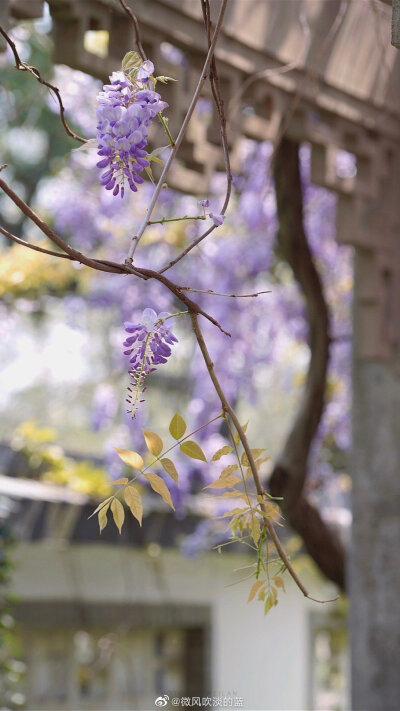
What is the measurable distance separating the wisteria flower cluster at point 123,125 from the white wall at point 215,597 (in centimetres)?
330

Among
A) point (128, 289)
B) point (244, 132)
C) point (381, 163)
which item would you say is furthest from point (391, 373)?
point (128, 289)

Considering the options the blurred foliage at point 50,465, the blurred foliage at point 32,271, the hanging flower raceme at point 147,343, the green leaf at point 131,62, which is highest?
the blurred foliage at point 32,271

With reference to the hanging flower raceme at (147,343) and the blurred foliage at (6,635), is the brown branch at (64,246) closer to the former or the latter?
the hanging flower raceme at (147,343)

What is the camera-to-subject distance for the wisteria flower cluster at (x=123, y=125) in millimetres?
870

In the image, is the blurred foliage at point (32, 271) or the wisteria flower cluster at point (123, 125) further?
the blurred foliage at point (32, 271)

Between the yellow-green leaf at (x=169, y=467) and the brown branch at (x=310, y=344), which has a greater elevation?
the brown branch at (x=310, y=344)

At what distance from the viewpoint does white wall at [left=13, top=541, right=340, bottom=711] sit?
423cm

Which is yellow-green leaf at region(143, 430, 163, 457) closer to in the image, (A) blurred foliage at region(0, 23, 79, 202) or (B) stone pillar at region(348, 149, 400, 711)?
(B) stone pillar at region(348, 149, 400, 711)

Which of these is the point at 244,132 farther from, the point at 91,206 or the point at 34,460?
the point at 91,206

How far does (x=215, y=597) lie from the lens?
193 inches

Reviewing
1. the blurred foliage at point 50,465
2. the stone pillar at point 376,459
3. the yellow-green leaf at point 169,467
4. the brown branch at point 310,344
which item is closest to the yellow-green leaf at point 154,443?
the yellow-green leaf at point 169,467

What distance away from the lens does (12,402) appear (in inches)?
646

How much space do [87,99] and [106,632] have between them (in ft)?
7.85

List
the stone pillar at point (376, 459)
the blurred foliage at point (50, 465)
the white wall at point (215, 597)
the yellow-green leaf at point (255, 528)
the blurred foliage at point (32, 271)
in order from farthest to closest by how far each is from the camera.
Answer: the white wall at point (215, 597), the blurred foliage at point (50, 465), the blurred foliage at point (32, 271), the stone pillar at point (376, 459), the yellow-green leaf at point (255, 528)
